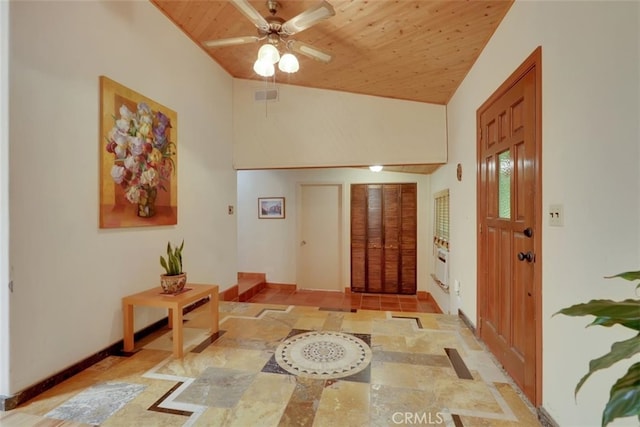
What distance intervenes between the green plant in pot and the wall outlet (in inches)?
30.8

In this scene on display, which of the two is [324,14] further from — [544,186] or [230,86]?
[230,86]

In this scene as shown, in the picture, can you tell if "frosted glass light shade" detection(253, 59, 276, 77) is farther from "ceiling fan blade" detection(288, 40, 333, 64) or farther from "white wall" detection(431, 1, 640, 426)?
"white wall" detection(431, 1, 640, 426)

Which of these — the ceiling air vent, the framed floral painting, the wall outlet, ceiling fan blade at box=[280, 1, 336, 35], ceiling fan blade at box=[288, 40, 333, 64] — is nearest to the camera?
the wall outlet

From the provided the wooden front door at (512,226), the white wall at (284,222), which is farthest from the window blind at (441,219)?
the wooden front door at (512,226)

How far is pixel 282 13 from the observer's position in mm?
2283

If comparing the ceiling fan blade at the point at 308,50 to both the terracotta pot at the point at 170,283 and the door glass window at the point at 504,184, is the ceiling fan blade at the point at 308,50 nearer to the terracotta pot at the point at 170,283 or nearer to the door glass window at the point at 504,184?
the door glass window at the point at 504,184

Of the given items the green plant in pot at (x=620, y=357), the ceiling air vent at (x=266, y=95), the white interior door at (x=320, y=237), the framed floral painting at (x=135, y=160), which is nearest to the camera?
the green plant in pot at (x=620, y=357)

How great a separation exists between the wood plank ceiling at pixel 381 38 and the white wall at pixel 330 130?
0.56 ft

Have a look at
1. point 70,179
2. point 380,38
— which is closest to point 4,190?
point 70,179

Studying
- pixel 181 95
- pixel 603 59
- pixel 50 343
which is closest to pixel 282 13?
pixel 181 95

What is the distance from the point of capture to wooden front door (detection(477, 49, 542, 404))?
1496 mm

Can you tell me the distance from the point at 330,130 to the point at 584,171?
102 inches

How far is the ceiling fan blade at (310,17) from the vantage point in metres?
1.70

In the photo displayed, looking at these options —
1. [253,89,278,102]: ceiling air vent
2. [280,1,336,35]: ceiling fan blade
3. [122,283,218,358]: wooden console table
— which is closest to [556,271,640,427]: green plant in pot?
[280,1,336,35]: ceiling fan blade
